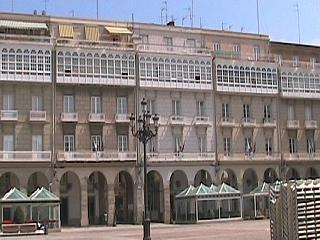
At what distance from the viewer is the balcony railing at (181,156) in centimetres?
6662

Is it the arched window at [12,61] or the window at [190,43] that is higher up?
the window at [190,43]

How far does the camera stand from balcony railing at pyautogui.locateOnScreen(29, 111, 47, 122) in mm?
62344

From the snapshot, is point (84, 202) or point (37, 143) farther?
point (84, 202)

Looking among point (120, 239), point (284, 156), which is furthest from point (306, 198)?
point (284, 156)

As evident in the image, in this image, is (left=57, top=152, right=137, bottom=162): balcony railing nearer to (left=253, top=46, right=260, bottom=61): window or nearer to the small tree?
the small tree

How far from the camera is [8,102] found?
204ft

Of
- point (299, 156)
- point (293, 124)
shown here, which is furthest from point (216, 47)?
point (299, 156)

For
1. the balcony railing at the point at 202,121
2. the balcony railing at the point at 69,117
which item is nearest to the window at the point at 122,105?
the balcony railing at the point at 69,117

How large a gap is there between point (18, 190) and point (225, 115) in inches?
953

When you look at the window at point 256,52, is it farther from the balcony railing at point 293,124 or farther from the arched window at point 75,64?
the arched window at point 75,64

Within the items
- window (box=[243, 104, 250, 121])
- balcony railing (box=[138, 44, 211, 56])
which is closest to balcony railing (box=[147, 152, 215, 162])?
window (box=[243, 104, 250, 121])

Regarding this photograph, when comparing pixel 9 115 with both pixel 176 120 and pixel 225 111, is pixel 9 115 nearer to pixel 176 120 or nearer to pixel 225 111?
pixel 176 120

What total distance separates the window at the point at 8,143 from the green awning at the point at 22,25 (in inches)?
420

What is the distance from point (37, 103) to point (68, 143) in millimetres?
4768
